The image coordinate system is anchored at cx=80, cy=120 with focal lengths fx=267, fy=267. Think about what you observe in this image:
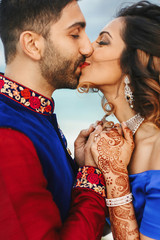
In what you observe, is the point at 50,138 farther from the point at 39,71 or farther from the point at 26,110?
the point at 39,71

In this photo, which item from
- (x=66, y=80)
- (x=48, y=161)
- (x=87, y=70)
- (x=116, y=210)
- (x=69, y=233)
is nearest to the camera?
(x=69, y=233)


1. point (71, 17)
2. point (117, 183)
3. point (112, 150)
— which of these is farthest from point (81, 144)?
point (71, 17)

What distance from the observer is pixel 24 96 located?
1901mm

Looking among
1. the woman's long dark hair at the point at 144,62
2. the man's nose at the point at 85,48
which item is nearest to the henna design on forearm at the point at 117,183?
the woman's long dark hair at the point at 144,62

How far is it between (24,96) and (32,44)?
1.42 ft

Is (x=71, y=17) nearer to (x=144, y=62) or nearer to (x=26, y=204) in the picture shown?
(x=144, y=62)

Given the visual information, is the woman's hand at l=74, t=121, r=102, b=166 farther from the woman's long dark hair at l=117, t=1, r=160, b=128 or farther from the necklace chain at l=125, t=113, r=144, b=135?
the woman's long dark hair at l=117, t=1, r=160, b=128

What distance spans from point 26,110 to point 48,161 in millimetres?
413

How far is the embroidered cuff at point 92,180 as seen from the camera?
182 centimetres

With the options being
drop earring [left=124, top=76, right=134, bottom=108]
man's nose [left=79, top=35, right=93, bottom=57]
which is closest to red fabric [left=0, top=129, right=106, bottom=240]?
man's nose [left=79, top=35, right=93, bottom=57]

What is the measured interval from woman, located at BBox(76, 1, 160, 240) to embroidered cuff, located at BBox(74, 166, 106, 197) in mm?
70

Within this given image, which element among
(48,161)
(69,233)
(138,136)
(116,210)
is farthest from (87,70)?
(69,233)

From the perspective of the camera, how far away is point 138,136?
90.0 inches

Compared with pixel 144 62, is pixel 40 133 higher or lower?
lower
